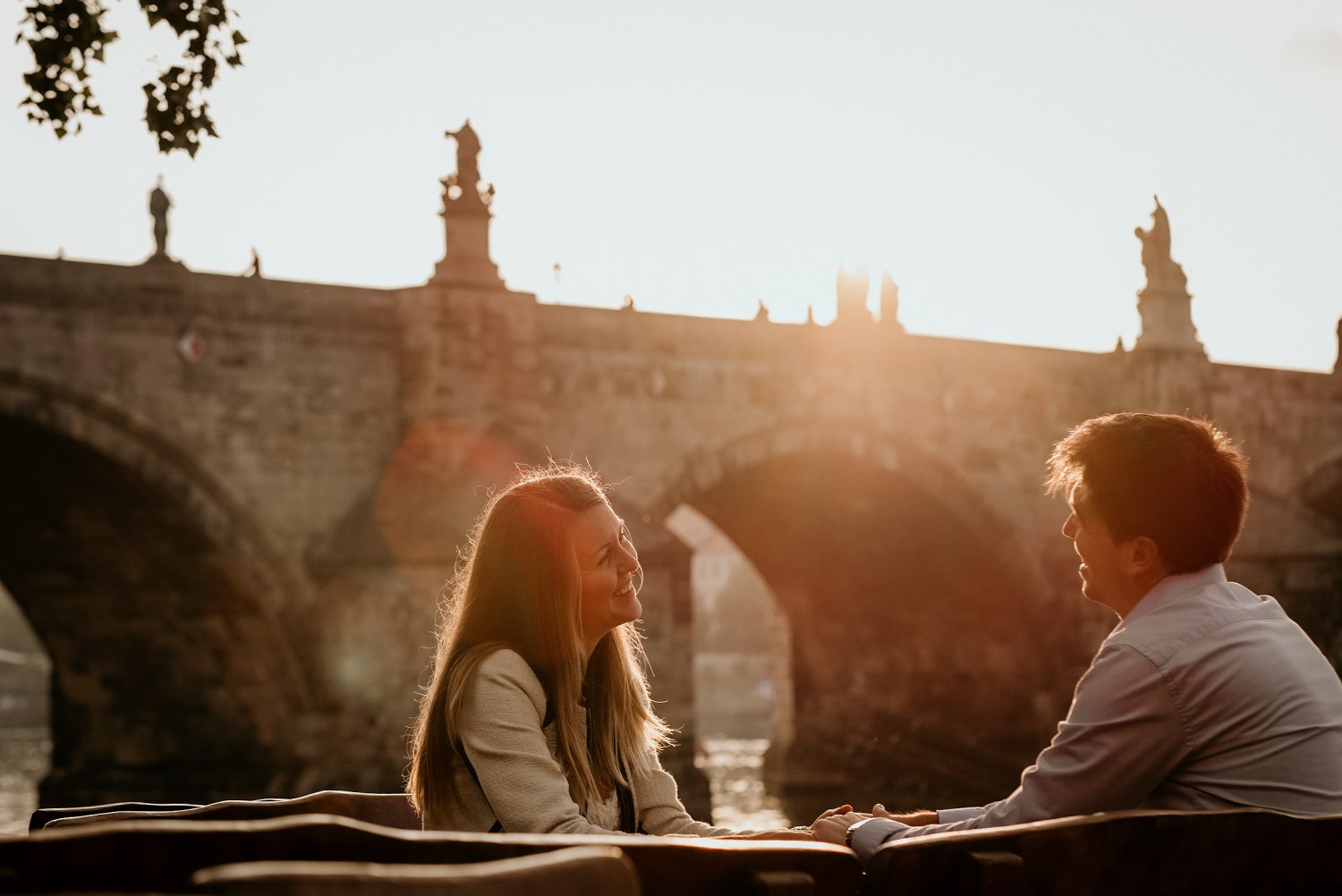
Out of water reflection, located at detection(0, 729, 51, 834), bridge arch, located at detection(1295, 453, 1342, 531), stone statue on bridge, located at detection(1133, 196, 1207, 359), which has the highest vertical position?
stone statue on bridge, located at detection(1133, 196, 1207, 359)

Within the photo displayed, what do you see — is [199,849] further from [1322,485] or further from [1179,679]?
[1322,485]

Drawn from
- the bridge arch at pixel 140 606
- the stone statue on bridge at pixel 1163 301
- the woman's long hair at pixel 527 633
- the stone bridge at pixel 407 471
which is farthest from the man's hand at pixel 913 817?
the stone statue on bridge at pixel 1163 301

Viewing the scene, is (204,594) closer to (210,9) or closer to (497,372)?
(497,372)

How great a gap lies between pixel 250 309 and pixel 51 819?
1083 centimetres

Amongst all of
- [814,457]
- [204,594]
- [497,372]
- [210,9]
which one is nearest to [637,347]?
[497,372]

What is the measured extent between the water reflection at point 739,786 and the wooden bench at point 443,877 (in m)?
9.13

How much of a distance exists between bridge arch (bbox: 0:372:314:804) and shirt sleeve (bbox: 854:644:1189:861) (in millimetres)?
11440

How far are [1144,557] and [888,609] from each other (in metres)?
19.0

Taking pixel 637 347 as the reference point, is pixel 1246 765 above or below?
below

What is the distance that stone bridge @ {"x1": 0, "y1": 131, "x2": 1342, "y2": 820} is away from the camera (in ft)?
42.0

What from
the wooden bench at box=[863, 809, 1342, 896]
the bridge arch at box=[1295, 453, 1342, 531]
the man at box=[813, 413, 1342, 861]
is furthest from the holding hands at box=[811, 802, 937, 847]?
the bridge arch at box=[1295, 453, 1342, 531]

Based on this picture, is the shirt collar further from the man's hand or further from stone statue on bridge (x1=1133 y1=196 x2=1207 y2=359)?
stone statue on bridge (x1=1133 y1=196 x2=1207 y2=359)

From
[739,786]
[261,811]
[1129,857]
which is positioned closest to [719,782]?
[739,786]

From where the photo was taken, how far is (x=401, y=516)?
13.2 meters
